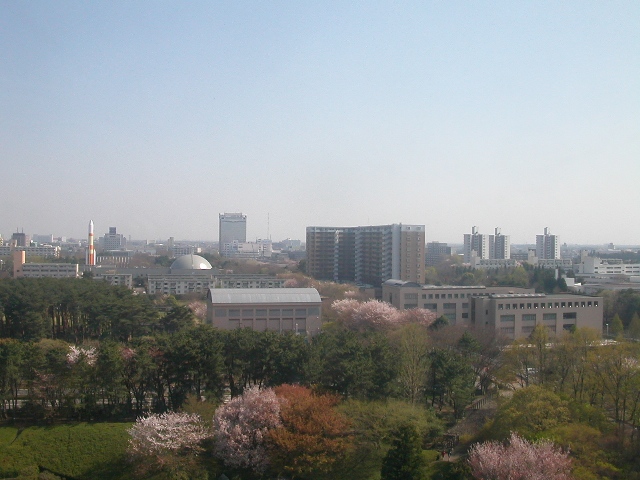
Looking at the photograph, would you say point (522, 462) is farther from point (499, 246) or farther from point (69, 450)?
point (499, 246)

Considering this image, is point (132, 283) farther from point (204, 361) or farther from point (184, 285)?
point (204, 361)

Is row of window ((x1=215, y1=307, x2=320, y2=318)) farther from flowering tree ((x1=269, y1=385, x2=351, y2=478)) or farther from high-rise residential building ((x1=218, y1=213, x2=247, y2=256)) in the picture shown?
high-rise residential building ((x1=218, y1=213, x2=247, y2=256))

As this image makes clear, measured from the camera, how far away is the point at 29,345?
11.7 meters

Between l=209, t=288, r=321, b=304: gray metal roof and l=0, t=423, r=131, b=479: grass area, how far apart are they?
7883mm

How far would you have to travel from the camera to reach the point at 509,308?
1933 cm

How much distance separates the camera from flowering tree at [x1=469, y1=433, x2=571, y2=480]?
6730 mm

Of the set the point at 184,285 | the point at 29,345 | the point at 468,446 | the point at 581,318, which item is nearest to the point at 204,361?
the point at 29,345

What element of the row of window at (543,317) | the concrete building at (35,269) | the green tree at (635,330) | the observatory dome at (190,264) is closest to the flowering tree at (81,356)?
the row of window at (543,317)

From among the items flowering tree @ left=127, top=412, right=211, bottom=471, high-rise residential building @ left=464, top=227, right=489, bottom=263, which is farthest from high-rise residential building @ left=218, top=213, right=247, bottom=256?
flowering tree @ left=127, top=412, right=211, bottom=471

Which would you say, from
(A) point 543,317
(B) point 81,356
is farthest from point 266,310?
(A) point 543,317

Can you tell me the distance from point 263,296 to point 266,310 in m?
0.44

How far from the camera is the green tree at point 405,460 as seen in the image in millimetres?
7797

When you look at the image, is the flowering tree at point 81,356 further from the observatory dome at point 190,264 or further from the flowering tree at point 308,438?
the observatory dome at point 190,264

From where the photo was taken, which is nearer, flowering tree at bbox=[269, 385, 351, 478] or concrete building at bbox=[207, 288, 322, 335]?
flowering tree at bbox=[269, 385, 351, 478]
